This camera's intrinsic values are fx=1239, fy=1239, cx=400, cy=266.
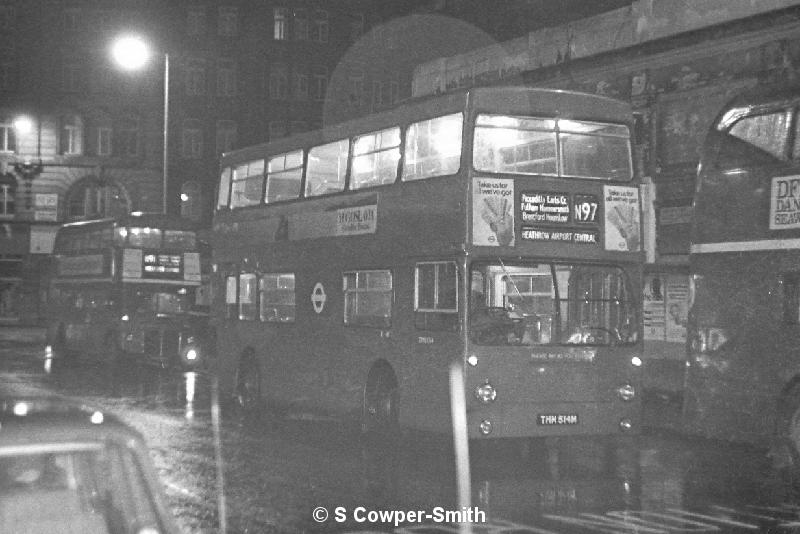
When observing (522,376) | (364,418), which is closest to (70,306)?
(364,418)

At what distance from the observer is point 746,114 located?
49.0ft

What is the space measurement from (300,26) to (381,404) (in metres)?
58.9

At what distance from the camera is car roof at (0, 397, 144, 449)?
4.52m

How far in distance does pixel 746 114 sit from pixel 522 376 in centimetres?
423

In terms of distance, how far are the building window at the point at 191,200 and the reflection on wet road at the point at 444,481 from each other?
5216 cm

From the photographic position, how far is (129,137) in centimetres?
6831

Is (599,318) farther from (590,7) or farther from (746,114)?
(590,7)

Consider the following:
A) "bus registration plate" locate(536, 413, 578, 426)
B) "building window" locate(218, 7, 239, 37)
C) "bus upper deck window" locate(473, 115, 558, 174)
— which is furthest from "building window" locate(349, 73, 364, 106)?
"bus registration plate" locate(536, 413, 578, 426)

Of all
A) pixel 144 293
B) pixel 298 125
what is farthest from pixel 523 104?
pixel 298 125

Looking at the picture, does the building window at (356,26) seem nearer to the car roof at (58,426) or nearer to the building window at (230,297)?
the building window at (230,297)

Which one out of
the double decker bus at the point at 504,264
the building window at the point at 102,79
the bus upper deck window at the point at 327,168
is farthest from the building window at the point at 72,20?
the double decker bus at the point at 504,264

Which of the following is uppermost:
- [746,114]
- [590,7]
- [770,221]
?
[590,7]

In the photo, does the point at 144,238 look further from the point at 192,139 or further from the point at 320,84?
the point at 320,84

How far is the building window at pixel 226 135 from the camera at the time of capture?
71500 mm
